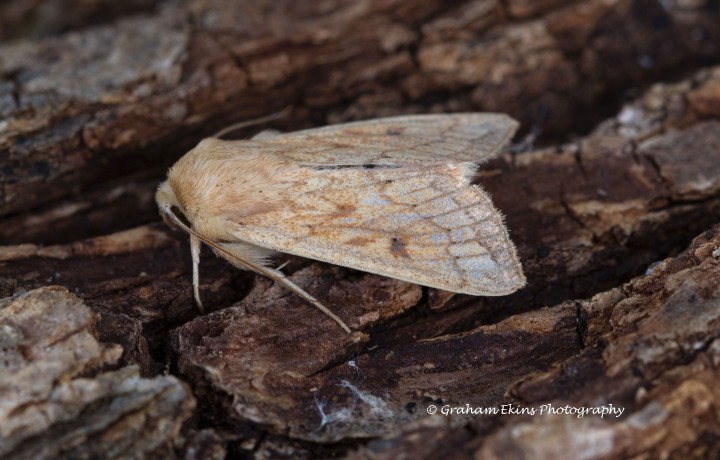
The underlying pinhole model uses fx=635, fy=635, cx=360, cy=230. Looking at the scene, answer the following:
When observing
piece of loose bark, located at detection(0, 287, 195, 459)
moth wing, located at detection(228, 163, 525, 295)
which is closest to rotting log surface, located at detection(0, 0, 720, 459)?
piece of loose bark, located at detection(0, 287, 195, 459)

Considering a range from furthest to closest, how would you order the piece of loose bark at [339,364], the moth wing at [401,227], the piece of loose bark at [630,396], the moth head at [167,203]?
the moth head at [167,203], the moth wing at [401,227], the piece of loose bark at [339,364], the piece of loose bark at [630,396]

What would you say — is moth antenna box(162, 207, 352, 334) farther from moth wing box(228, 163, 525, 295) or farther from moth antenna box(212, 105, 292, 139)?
moth antenna box(212, 105, 292, 139)

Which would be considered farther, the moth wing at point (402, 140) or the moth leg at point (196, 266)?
the moth wing at point (402, 140)

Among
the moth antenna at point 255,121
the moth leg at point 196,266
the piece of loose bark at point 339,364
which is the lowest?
the piece of loose bark at point 339,364

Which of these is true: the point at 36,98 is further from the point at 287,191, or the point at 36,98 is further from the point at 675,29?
the point at 675,29

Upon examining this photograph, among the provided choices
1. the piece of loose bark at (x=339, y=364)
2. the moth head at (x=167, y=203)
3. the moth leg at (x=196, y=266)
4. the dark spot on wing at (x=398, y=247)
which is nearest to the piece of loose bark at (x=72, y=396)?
the piece of loose bark at (x=339, y=364)

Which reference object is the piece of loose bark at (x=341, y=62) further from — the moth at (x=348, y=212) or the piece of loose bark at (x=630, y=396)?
the piece of loose bark at (x=630, y=396)

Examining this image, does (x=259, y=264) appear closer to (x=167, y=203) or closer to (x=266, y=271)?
(x=266, y=271)
